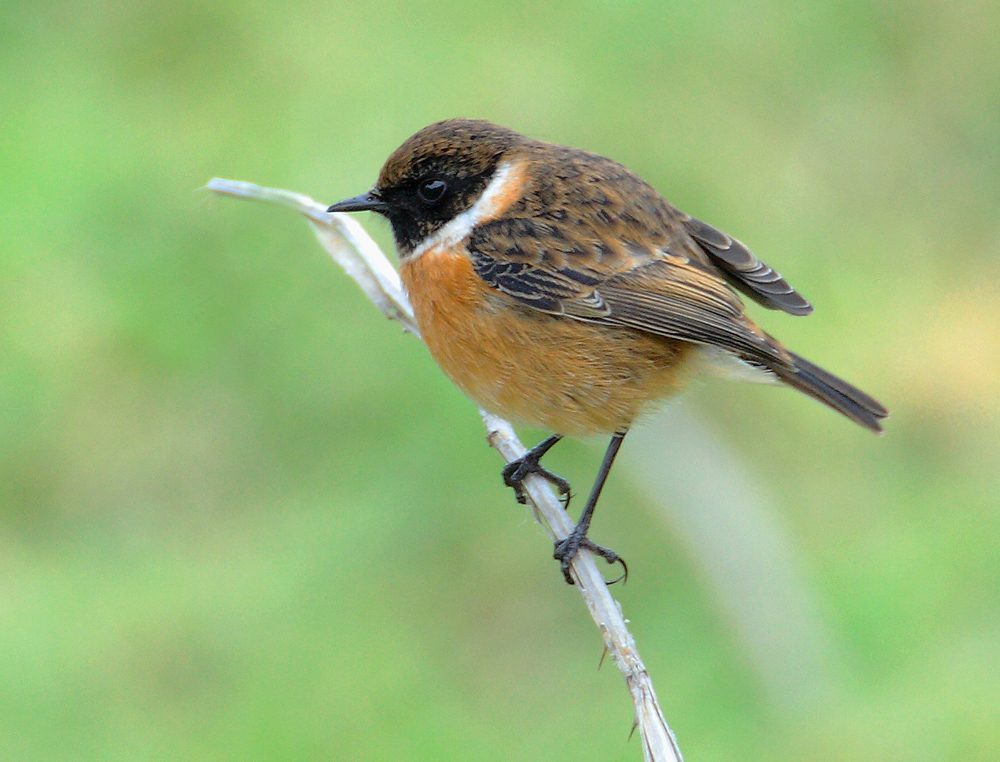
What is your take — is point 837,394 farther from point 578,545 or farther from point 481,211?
point 481,211

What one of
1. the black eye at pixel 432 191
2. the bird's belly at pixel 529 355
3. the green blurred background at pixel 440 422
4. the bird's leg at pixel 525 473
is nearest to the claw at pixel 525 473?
the bird's leg at pixel 525 473

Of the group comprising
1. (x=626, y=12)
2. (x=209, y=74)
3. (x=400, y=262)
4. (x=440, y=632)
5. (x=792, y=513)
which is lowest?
(x=792, y=513)

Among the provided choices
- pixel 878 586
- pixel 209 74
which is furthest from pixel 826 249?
pixel 209 74

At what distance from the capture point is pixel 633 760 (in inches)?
231

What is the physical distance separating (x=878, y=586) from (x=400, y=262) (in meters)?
3.31

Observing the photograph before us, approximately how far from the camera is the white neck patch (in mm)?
4918

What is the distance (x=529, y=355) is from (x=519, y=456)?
47cm

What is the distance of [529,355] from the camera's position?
188 inches

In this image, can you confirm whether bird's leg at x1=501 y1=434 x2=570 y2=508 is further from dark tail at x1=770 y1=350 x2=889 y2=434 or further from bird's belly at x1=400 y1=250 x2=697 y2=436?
dark tail at x1=770 y1=350 x2=889 y2=434

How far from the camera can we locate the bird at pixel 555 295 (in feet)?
15.6

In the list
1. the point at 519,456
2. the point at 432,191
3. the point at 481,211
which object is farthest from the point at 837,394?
the point at 432,191

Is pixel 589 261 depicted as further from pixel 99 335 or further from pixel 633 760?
pixel 99 335

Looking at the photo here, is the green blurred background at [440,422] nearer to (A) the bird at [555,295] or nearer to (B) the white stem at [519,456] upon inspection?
(A) the bird at [555,295]

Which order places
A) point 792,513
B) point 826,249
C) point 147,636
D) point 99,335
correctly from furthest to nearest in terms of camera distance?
point 826,249, point 99,335, point 792,513, point 147,636
